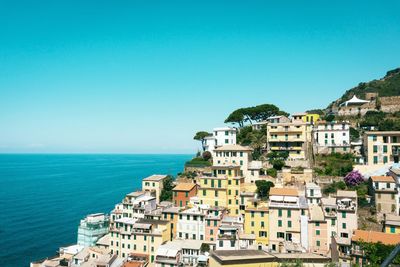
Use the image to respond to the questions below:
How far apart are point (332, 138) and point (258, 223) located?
25.3m

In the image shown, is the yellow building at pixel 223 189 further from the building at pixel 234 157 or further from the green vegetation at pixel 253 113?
the green vegetation at pixel 253 113

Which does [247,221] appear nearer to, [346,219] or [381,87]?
[346,219]

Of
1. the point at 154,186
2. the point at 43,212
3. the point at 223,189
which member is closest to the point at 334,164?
the point at 223,189

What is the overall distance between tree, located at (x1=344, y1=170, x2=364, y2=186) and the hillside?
46088 millimetres

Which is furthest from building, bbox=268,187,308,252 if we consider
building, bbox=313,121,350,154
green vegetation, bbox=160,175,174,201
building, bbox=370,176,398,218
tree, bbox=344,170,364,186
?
green vegetation, bbox=160,175,174,201

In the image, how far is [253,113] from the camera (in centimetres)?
7212

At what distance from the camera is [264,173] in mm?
48531

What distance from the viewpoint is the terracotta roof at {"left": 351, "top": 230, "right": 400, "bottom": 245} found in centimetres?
3067

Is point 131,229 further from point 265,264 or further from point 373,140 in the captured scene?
point 373,140

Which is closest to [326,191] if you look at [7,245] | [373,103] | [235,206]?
[235,206]

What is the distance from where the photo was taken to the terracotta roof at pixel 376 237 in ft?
101

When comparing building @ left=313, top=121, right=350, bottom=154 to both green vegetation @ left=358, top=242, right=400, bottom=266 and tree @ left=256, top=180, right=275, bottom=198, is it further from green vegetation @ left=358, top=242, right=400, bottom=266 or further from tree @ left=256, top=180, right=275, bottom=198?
green vegetation @ left=358, top=242, right=400, bottom=266

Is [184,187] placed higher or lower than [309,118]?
lower

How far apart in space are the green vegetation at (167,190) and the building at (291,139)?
65.2 ft
